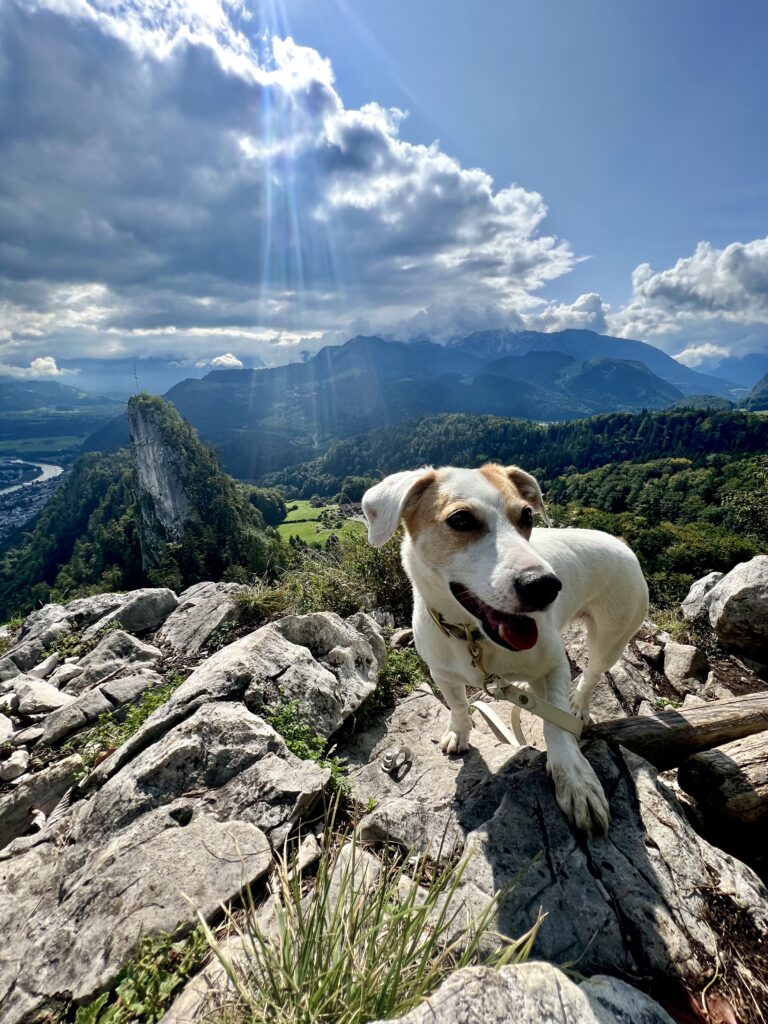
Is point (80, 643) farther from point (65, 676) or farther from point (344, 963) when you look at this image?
point (344, 963)

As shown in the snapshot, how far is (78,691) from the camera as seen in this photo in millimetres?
7203

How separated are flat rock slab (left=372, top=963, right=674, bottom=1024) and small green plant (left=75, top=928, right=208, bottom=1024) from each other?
1329mm

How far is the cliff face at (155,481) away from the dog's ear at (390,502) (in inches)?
3258

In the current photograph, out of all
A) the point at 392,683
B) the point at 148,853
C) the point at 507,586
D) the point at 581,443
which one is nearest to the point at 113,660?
the point at 392,683

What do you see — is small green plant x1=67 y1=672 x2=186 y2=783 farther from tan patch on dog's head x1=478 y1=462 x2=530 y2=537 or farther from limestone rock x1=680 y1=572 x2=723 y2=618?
limestone rock x1=680 y1=572 x2=723 y2=618

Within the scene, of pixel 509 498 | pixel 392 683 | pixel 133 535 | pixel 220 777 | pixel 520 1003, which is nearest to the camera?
pixel 520 1003

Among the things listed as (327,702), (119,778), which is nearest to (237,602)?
(327,702)

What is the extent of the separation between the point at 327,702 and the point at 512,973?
124 inches

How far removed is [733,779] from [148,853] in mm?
4237

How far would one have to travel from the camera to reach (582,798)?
287cm

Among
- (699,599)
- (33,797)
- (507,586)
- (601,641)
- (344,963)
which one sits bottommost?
(699,599)

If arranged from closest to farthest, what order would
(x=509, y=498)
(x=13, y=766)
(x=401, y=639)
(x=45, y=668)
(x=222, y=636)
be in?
(x=509, y=498) < (x=13, y=766) < (x=401, y=639) < (x=222, y=636) < (x=45, y=668)

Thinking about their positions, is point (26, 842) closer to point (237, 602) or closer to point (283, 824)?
point (283, 824)

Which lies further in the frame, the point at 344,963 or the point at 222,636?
the point at 222,636
